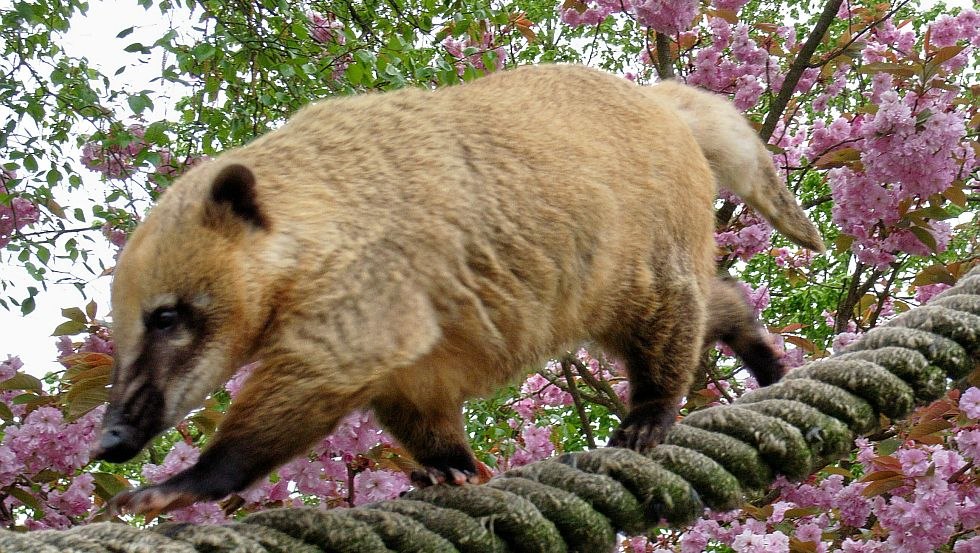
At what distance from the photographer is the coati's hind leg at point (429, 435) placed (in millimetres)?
2777

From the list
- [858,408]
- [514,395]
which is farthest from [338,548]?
[514,395]

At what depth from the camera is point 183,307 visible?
2162mm

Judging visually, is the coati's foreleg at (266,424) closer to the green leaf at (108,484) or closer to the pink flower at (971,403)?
the green leaf at (108,484)

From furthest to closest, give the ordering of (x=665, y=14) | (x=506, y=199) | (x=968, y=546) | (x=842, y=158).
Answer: (x=665, y=14), (x=842, y=158), (x=968, y=546), (x=506, y=199)

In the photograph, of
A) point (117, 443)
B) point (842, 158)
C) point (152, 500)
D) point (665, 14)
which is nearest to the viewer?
point (152, 500)

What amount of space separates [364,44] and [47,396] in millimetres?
1896

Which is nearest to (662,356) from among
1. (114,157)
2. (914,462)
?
(914,462)

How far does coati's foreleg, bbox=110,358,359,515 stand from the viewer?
2.04m

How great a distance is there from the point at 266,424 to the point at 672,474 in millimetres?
936

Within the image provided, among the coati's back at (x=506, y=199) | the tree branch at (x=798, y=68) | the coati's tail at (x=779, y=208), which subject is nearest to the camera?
the coati's back at (x=506, y=199)

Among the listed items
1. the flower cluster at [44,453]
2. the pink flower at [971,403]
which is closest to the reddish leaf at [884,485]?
the pink flower at [971,403]

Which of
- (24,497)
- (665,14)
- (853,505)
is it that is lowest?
(853,505)

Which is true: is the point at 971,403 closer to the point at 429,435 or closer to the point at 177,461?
the point at 429,435

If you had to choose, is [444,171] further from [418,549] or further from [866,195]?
[866,195]
